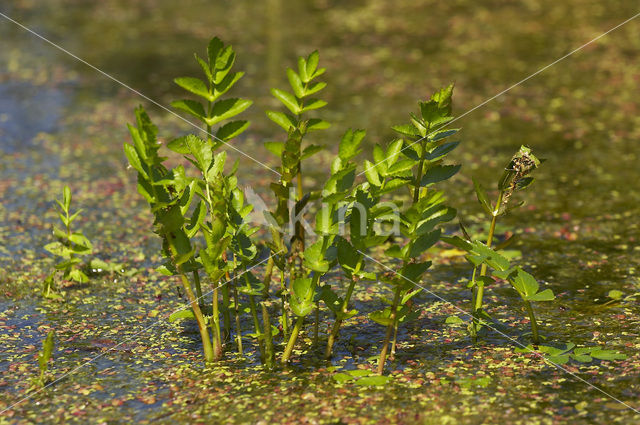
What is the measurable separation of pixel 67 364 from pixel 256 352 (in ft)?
2.74

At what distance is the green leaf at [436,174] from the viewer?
338 cm

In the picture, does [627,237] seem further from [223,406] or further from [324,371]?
[223,406]

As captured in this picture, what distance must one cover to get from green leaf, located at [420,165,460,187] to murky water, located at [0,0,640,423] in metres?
0.80

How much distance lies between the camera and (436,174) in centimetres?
341

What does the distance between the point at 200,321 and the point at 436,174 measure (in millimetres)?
1161

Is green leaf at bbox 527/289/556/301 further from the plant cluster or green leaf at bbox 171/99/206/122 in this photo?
green leaf at bbox 171/99/206/122

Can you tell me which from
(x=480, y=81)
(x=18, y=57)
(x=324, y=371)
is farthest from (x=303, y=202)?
(x=18, y=57)

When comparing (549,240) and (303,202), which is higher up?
(303,202)

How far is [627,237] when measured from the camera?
16.8 ft

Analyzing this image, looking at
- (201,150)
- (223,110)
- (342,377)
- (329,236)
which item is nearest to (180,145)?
(201,150)

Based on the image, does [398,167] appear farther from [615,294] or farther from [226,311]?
[615,294]

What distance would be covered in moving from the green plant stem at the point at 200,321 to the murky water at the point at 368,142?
0.12 m

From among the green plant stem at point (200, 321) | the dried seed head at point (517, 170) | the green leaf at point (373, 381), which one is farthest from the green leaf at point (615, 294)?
the green plant stem at point (200, 321)

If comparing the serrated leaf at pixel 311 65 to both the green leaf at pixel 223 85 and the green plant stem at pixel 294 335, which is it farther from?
the green plant stem at pixel 294 335
